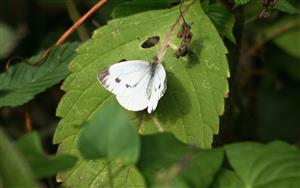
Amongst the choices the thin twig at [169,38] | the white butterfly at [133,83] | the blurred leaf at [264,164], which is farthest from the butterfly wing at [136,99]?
the blurred leaf at [264,164]

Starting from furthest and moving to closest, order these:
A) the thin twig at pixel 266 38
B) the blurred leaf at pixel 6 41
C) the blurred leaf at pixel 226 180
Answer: the thin twig at pixel 266 38
the blurred leaf at pixel 6 41
the blurred leaf at pixel 226 180

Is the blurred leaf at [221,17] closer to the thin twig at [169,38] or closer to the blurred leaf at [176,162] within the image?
the thin twig at [169,38]

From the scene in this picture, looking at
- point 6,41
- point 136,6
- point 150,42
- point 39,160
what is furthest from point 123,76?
point 6,41

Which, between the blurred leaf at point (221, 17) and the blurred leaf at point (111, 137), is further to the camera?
the blurred leaf at point (221, 17)

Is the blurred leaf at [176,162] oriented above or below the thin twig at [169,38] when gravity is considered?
above

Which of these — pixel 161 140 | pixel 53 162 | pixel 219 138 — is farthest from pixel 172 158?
pixel 219 138

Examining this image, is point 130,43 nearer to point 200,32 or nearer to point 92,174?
point 200,32
